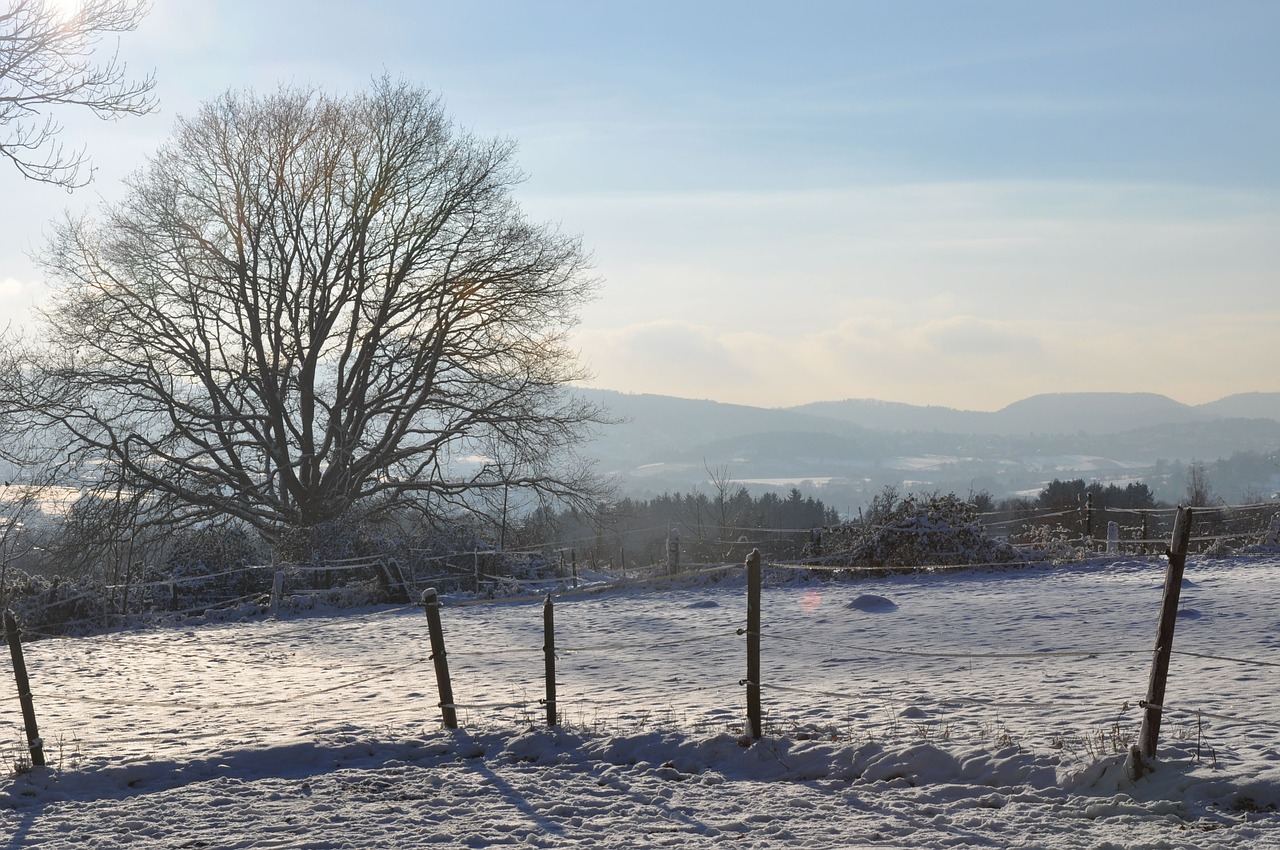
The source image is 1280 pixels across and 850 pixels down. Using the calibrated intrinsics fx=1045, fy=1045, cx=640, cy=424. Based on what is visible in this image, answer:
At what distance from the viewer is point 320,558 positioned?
23.6 metres

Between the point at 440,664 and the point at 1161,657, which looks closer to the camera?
the point at 1161,657

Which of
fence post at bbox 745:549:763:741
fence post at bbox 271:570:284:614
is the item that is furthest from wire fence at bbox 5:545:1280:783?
fence post at bbox 271:570:284:614

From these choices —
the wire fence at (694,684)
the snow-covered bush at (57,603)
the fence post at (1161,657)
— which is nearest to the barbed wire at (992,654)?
the wire fence at (694,684)

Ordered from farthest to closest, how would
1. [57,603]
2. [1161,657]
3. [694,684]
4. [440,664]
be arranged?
[57,603], [694,684], [440,664], [1161,657]

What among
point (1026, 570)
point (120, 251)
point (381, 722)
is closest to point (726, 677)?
point (381, 722)

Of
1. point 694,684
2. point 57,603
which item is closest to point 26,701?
point 694,684

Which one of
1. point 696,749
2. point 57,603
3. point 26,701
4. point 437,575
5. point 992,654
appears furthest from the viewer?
point 437,575

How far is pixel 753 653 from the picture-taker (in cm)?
796

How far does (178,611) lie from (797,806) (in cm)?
1906

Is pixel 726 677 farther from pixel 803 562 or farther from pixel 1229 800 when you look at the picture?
pixel 803 562

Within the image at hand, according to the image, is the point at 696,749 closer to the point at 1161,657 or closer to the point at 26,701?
the point at 1161,657

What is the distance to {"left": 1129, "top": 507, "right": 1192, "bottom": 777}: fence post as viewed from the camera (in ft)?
20.8

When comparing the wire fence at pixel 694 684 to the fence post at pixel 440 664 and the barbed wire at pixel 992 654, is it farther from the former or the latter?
the fence post at pixel 440 664

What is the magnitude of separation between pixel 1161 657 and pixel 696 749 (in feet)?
10.7
